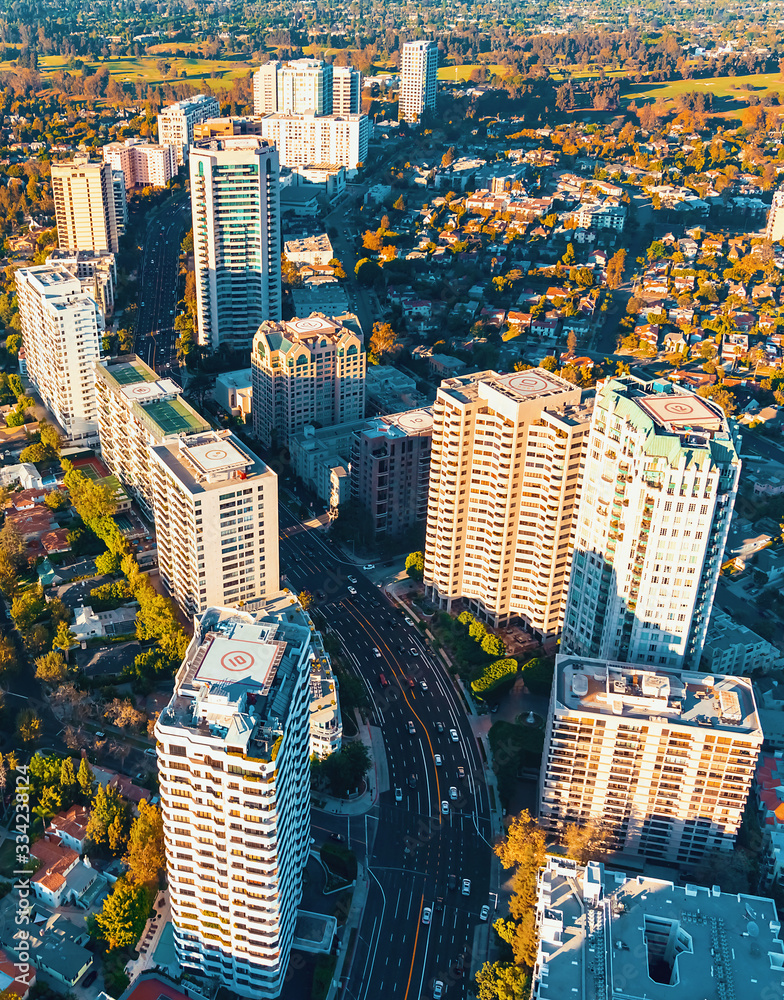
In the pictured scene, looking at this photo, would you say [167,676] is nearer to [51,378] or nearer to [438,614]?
[438,614]

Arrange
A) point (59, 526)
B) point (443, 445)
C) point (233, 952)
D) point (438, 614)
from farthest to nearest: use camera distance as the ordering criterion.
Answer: point (59, 526)
point (438, 614)
point (443, 445)
point (233, 952)

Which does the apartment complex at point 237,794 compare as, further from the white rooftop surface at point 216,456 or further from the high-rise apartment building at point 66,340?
the high-rise apartment building at point 66,340

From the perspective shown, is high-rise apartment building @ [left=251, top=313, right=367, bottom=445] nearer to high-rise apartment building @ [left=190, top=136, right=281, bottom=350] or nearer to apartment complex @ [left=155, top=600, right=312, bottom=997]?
high-rise apartment building @ [left=190, top=136, right=281, bottom=350]

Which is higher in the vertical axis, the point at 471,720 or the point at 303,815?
the point at 303,815

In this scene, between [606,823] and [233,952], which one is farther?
[606,823]

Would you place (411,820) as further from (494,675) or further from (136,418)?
(136,418)

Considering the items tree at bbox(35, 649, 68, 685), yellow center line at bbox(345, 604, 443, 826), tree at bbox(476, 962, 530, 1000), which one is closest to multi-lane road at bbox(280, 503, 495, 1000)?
yellow center line at bbox(345, 604, 443, 826)

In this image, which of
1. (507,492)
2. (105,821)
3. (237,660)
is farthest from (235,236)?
(237,660)

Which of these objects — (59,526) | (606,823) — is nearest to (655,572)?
(606,823)
